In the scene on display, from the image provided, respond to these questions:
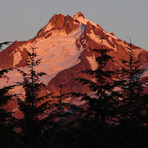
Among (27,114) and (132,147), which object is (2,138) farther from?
(27,114)

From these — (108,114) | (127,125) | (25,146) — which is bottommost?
(25,146)

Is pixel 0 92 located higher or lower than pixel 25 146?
higher

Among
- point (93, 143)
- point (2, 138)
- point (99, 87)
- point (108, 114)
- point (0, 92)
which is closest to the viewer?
point (2, 138)

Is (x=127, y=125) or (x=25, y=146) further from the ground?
(x=127, y=125)

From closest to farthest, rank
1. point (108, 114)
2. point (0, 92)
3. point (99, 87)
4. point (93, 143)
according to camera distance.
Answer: point (93, 143) → point (0, 92) → point (108, 114) → point (99, 87)

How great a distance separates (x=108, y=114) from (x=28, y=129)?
465cm

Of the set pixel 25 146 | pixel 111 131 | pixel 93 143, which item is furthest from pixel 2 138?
pixel 111 131

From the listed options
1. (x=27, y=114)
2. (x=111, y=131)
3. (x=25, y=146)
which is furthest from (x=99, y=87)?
(x=25, y=146)

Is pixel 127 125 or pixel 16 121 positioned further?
pixel 16 121

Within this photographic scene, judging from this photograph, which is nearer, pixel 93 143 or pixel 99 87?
pixel 93 143

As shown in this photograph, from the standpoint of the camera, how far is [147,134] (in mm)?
7320

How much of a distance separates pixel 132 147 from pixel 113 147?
1.59 ft

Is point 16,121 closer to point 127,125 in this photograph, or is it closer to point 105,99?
point 105,99

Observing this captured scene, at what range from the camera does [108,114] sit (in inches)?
681
